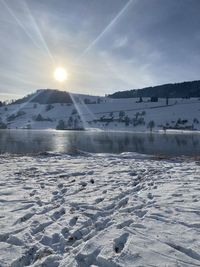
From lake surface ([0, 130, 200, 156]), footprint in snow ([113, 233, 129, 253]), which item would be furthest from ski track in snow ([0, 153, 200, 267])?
lake surface ([0, 130, 200, 156])

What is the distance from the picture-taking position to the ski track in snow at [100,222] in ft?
24.0

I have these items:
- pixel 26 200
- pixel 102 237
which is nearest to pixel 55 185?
pixel 26 200

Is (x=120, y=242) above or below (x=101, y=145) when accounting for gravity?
above

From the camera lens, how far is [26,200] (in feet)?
40.3

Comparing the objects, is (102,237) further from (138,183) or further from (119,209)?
(138,183)

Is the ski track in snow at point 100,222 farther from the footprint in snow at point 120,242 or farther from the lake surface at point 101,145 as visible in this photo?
the lake surface at point 101,145

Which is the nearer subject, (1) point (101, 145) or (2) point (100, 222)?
(2) point (100, 222)

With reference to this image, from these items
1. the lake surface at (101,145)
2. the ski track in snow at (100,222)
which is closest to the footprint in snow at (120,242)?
the ski track in snow at (100,222)

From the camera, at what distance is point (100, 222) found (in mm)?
9719

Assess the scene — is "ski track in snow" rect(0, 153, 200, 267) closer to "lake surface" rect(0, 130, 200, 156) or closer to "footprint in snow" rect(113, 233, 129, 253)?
"footprint in snow" rect(113, 233, 129, 253)

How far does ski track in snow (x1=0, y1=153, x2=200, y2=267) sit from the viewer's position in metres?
7.31

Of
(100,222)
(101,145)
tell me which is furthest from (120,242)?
(101,145)

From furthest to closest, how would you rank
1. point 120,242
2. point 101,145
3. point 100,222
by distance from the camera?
point 101,145, point 100,222, point 120,242

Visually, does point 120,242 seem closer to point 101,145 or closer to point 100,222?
point 100,222
